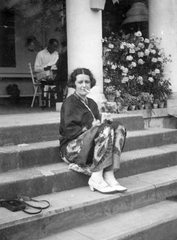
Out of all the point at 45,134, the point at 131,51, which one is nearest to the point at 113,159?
the point at 45,134

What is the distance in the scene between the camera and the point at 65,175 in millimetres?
3934

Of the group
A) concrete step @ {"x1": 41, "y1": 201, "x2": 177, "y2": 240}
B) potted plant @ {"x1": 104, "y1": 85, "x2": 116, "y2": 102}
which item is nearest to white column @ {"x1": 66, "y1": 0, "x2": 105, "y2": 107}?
potted plant @ {"x1": 104, "y1": 85, "x2": 116, "y2": 102}

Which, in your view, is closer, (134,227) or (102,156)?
(134,227)

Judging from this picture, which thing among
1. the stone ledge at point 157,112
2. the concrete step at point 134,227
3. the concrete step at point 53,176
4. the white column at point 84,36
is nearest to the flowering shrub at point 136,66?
the stone ledge at point 157,112

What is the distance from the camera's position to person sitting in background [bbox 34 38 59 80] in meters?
8.41

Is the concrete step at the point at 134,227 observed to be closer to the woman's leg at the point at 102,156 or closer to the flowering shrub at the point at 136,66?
the woman's leg at the point at 102,156

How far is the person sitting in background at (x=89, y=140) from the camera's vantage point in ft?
12.4

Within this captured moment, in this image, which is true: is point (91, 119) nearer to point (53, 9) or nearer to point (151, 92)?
point (151, 92)

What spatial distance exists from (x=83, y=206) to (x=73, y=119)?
3.33 ft

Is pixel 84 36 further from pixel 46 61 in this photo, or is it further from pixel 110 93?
pixel 46 61

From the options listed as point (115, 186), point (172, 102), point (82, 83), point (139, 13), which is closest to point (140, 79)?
point (172, 102)

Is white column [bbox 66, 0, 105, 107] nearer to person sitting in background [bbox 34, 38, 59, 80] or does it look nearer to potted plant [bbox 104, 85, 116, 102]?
potted plant [bbox 104, 85, 116, 102]

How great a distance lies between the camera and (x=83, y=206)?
3.49m

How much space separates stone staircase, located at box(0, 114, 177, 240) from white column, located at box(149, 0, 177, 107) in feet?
9.47
